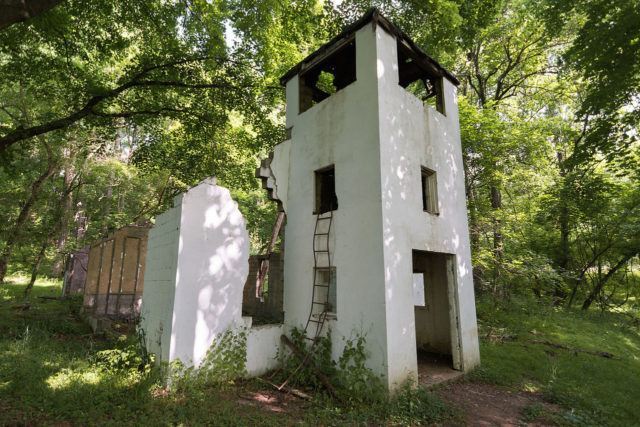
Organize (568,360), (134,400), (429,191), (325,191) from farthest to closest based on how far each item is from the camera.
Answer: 1. (568,360)
2. (325,191)
3. (429,191)
4. (134,400)

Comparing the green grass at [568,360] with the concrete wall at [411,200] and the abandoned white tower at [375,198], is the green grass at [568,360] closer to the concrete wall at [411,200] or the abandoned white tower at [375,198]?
the abandoned white tower at [375,198]

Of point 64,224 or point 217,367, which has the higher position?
point 64,224

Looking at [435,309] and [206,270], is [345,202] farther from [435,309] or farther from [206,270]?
[435,309]

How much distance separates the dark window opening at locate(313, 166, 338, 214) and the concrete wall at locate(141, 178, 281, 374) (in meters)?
2.08

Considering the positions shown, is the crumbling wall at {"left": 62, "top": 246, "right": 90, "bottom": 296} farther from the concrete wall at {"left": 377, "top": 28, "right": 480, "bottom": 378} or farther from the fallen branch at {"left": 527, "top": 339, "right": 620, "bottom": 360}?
the fallen branch at {"left": 527, "top": 339, "right": 620, "bottom": 360}

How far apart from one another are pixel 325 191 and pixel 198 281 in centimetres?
398

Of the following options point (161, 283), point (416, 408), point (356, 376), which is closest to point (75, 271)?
point (161, 283)

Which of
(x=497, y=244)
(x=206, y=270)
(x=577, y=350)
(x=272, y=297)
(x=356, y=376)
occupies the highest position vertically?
(x=497, y=244)

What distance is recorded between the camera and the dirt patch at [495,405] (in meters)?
5.64

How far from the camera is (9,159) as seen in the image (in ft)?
32.1

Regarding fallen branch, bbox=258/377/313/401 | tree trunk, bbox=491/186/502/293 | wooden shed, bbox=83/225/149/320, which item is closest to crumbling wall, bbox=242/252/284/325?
fallen branch, bbox=258/377/313/401

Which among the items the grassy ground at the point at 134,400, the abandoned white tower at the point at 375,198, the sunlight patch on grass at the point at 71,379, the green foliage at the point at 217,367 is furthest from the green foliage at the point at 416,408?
the sunlight patch on grass at the point at 71,379

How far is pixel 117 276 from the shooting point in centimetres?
1291

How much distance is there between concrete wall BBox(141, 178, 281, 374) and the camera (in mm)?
6176
